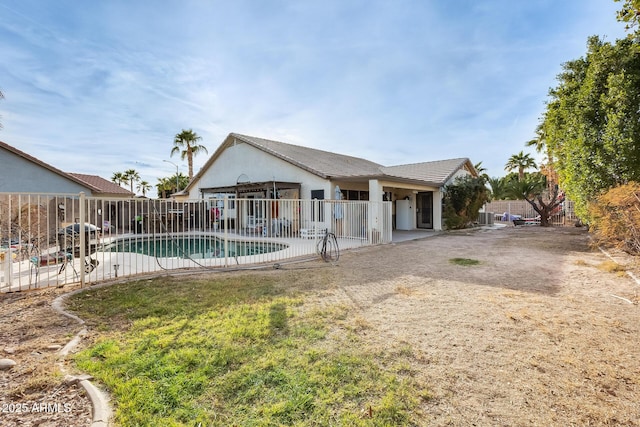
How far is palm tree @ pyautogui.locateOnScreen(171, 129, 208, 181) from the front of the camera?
117 feet

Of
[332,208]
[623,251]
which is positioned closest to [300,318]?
[332,208]

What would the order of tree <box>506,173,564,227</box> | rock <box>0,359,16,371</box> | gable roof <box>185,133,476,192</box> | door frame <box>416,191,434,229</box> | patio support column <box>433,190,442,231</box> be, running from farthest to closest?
tree <box>506,173,564,227</box> < door frame <box>416,191,434,229</box> < patio support column <box>433,190,442,231</box> < gable roof <box>185,133,476,192</box> < rock <box>0,359,16,371</box>

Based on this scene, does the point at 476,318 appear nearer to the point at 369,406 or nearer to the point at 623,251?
the point at 369,406

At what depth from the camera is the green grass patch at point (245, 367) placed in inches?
102

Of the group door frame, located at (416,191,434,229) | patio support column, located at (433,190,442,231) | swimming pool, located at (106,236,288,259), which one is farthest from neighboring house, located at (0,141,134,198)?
patio support column, located at (433,190,442,231)

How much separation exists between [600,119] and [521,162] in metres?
37.4

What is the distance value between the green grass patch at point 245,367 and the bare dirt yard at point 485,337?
31 cm

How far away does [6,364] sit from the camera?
337cm

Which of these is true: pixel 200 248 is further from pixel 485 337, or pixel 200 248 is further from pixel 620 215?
pixel 620 215

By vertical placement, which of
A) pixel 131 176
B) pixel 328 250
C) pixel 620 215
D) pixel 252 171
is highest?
pixel 131 176

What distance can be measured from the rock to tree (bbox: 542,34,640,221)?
14245 mm

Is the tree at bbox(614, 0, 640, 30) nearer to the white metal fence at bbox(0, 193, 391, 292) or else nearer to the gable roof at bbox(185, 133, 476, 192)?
the gable roof at bbox(185, 133, 476, 192)

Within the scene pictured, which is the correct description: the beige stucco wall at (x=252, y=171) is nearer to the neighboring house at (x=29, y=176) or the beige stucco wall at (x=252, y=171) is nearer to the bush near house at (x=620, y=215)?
the neighboring house at (x=29, y=176)

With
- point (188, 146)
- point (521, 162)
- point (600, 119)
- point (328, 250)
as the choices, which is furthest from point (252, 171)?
point (521, 162)
